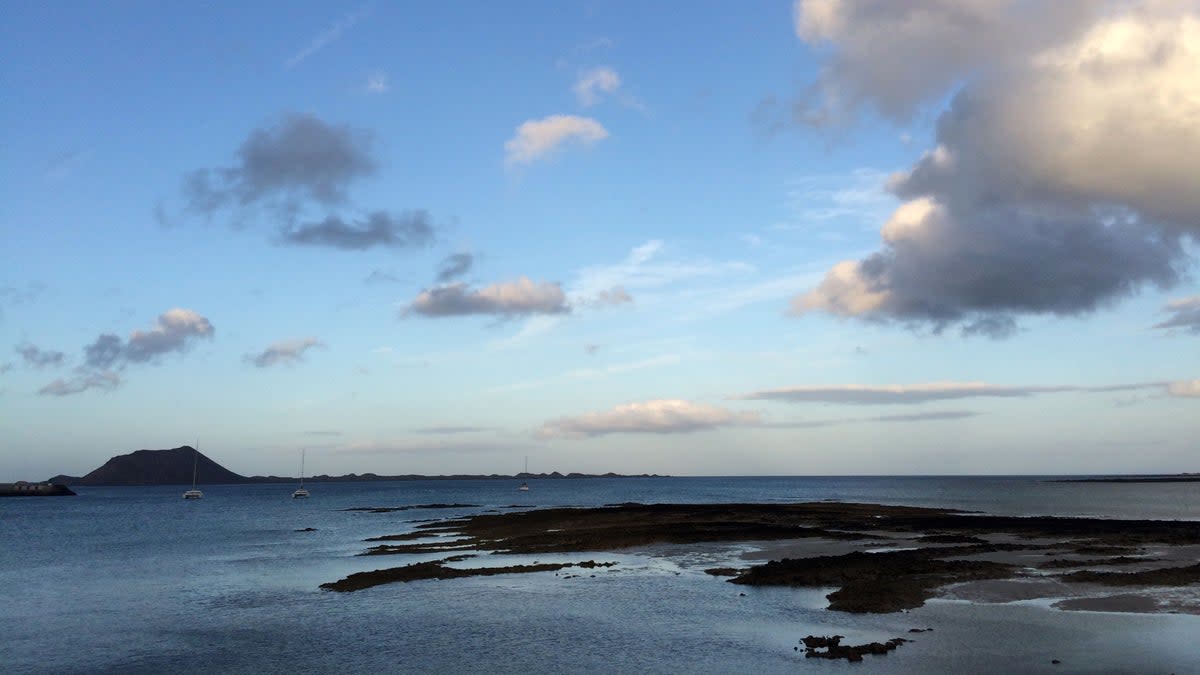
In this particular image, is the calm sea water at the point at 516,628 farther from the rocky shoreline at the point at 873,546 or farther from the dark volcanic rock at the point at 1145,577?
the dark volcanic rock at the point at 1145,577

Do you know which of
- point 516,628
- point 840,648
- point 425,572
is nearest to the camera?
point 840,648

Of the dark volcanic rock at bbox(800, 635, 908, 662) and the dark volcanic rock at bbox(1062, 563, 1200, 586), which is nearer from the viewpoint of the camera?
the dark volcanic rock at bbox(800, 635, 908, 662)

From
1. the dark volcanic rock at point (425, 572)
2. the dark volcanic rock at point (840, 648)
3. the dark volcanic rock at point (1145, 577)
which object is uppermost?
the dark volcanic rock at point (1145, 577)

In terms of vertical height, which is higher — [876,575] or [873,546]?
[876,575]

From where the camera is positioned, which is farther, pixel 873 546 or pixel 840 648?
pixel 873 546

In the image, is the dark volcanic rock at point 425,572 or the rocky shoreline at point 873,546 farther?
the dark volcanic rock at point 425,572

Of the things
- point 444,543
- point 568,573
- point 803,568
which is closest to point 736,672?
point 803,568

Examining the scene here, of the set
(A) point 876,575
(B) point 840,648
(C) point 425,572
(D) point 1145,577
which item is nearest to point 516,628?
(B) point 840,648

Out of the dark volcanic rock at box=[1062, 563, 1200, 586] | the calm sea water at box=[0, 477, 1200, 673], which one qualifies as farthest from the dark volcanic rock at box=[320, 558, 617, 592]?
the dark volcanic rock at box=[1062, 563, 1200, 586]

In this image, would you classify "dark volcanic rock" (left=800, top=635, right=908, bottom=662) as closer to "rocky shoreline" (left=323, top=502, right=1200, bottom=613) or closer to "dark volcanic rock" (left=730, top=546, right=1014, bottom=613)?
"dark volcanic rock" (left=730, top=546, right=1014, bottom=613)

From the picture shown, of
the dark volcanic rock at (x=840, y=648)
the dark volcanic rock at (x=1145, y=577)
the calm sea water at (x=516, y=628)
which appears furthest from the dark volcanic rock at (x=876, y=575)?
the dark volcanic rock at (x=840, y=648)

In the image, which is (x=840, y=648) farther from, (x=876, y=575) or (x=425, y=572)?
(x=425, y=572)

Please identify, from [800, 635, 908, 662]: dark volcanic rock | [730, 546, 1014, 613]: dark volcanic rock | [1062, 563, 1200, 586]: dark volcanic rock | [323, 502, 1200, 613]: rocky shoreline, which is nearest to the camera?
[800, 635, 908, 662]: dark volcanic rock

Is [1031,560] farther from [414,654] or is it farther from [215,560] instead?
[215,560]
